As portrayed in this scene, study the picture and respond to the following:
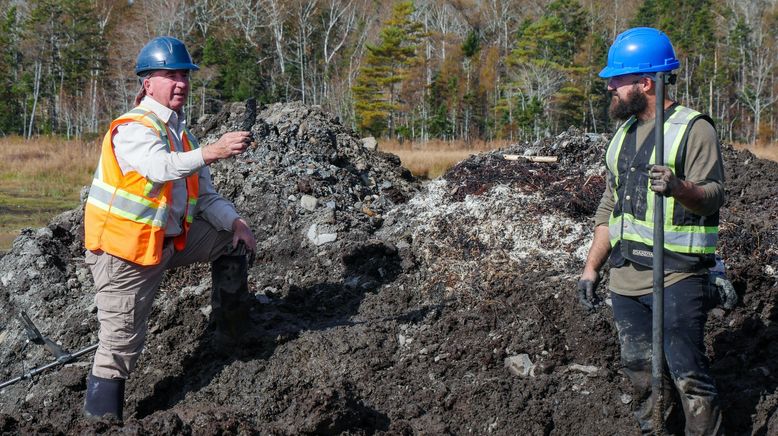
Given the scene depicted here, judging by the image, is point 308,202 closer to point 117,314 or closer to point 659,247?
point 117,314

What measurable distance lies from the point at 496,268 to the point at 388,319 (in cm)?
88

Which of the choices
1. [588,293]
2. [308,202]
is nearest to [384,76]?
[308,202]

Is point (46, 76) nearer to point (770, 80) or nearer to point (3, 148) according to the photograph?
point (3, 148)

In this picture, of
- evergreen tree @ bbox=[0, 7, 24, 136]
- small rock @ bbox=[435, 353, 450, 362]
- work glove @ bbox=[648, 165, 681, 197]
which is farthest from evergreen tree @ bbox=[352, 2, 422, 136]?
work glove @ bbox=[648, 165, 681, 197]

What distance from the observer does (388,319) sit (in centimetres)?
532

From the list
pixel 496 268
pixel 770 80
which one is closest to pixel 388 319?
pixel 496 268

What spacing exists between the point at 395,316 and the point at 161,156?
6.82 feet

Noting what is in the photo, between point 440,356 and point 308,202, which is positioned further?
point 308,202

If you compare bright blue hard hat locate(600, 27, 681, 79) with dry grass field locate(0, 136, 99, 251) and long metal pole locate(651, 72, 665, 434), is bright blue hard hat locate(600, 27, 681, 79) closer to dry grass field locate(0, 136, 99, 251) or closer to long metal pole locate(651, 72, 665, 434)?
long metal pole locate(651, 72, 665, 434)

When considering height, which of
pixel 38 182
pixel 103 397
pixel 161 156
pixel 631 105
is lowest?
pixel 38 182

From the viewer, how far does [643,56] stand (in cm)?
351

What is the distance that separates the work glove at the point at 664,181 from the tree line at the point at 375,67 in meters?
49.0

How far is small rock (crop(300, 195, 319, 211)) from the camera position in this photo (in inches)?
268

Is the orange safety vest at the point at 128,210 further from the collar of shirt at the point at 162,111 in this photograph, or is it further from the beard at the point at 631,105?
the beard at the point at 631,105
